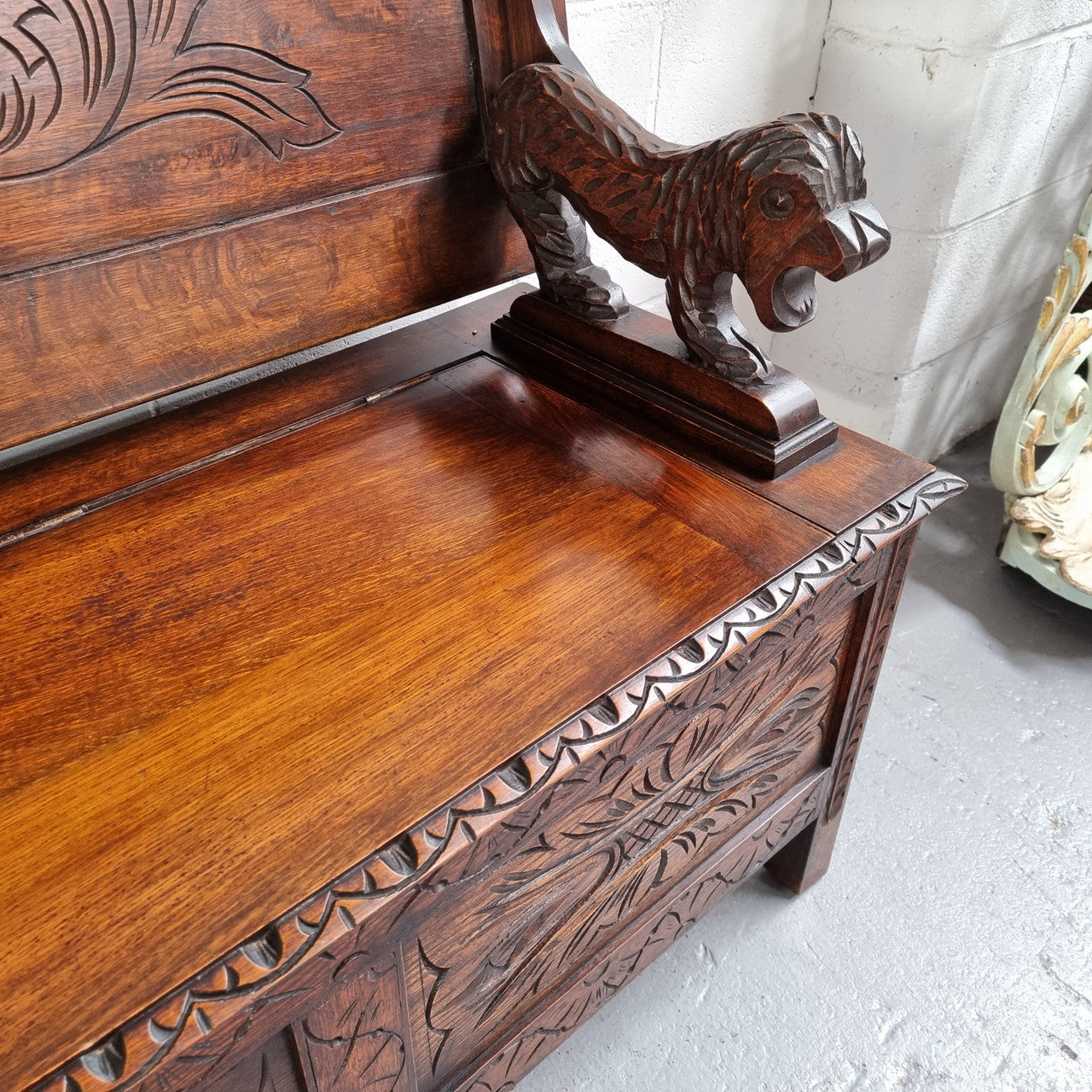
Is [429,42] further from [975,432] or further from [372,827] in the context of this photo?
[975,432]

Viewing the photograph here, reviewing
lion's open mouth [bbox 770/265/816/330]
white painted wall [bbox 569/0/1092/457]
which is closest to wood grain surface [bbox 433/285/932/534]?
lion's open mouth [bbox 770/265/816/330]

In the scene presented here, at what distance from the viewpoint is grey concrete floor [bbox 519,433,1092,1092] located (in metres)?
1.02

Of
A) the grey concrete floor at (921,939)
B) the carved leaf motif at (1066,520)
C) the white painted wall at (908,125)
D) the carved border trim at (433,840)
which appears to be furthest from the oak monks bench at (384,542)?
the carved leaf motif at (1066,520)

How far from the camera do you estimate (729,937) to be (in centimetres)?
113

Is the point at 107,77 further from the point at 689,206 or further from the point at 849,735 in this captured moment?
the point at 849,735

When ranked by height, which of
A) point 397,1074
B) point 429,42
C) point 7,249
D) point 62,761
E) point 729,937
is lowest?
point 729,937

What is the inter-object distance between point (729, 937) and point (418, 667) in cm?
73

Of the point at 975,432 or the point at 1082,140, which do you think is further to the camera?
the point at 975,432

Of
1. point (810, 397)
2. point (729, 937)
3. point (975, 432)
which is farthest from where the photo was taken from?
point (975, 432)

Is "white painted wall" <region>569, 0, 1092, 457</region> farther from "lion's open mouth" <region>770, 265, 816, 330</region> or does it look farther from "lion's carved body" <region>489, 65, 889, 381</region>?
"lion's open mouth" <region>770, 265, 816, 330</region>

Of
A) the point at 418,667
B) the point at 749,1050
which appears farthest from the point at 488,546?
the point at 749,1050

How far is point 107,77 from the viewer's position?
662 mm

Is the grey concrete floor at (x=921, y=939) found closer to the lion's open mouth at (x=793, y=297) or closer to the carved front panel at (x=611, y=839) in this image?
the carved front panel at (x=611, y=839)

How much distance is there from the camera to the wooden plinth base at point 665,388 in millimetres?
741
